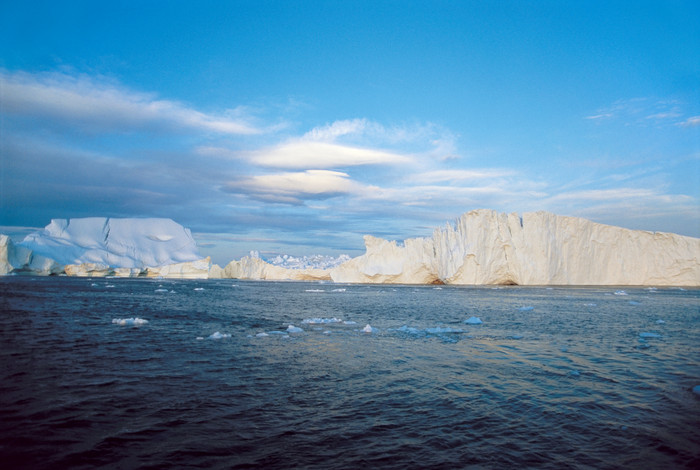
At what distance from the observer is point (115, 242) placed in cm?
7350

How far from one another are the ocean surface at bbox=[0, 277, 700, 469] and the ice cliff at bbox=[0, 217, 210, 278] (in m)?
57.3

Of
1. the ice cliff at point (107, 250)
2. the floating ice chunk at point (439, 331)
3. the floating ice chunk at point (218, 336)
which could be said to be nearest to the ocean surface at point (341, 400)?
the floating ice chunk at point (218, 336)

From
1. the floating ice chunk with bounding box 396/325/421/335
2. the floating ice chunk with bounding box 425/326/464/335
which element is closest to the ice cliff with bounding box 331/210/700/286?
the floating ice chunk with bounding box 425/326/464/335

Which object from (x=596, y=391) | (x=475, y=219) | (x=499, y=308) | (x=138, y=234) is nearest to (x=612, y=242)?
(x=475, y=219)

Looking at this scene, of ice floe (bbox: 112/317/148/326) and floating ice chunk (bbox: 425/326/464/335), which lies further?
ice floe (bbox: 112/317/148/326)

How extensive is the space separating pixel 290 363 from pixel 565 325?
11136mm

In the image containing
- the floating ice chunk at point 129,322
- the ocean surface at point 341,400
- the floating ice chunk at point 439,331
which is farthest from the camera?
the floating ice chunk at point 129,322

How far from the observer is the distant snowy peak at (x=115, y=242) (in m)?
64.6

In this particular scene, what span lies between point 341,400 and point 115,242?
7975 cm

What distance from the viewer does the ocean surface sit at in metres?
4.15

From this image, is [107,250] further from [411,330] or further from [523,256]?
[411,330]

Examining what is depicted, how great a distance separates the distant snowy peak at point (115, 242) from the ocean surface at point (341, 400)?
6426 centimetres

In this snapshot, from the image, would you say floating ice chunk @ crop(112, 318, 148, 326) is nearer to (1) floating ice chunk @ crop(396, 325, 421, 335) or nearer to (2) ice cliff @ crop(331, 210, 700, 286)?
(1) floating ice chunk @ crop(396, 325, 421, 335)

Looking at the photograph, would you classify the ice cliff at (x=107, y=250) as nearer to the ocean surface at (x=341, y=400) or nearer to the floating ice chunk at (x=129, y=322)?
the floating ice chunk at (x=129, y=322)
